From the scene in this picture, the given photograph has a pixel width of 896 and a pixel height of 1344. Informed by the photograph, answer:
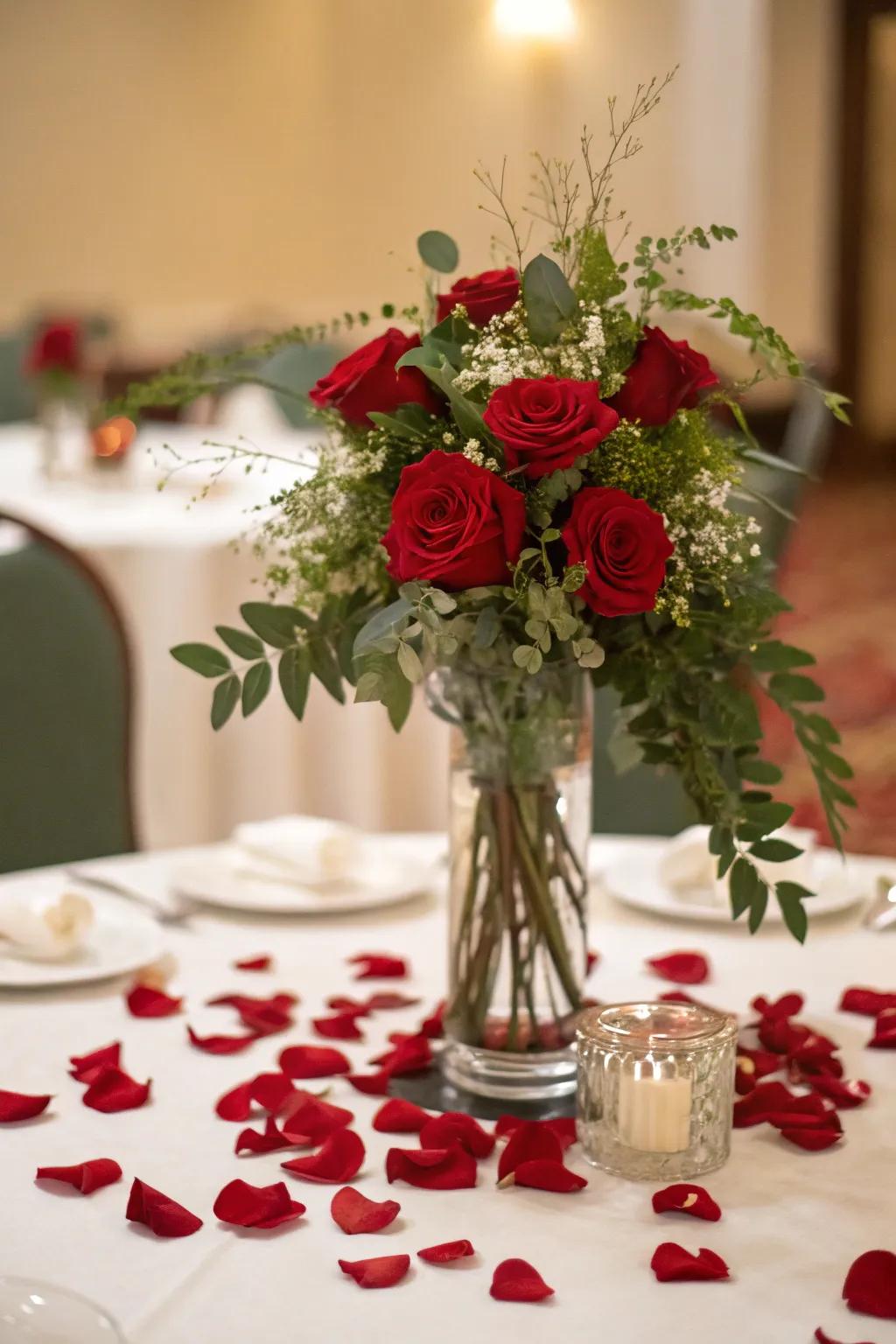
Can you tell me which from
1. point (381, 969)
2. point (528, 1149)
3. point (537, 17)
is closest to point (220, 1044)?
point (381, 969)

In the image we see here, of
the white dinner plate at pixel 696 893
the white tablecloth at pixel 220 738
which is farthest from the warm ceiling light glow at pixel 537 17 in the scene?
the white dinner plate at pixel 696 893

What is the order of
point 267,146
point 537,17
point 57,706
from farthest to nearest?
1. point 267,146
2. point 537,17
3. point 57,706

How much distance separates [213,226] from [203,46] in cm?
96

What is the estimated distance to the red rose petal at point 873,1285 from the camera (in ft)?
2.56

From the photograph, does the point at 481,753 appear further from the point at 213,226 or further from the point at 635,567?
the point at 213,226

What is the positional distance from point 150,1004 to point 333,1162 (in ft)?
0.98

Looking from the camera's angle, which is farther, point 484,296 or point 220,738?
point 220,738

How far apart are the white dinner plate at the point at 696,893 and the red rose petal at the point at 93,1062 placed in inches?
20.1

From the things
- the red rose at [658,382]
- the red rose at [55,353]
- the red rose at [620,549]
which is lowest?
the red rose at [620,549]

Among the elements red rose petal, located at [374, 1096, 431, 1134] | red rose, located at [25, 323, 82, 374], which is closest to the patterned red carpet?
red rose petal, located at [374, 1096, 431, 1134]

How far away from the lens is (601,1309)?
79 centimetres

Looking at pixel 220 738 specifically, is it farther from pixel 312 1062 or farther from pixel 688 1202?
pixel 688 1202

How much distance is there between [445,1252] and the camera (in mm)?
830

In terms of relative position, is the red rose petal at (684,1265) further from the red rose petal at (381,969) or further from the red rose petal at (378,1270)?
the red rose petal at (381,969)
